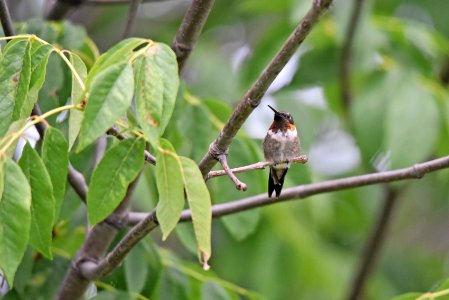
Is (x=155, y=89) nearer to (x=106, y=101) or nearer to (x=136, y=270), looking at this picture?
(x=106, y=101)

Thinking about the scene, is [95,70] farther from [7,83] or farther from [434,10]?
[434,10]

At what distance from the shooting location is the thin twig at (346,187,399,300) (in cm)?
506

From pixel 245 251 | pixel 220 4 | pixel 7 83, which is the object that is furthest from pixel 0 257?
pixel 220 4

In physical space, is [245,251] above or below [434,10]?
below

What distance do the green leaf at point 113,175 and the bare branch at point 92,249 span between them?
918 millimetres

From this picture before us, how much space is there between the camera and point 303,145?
13.6ft


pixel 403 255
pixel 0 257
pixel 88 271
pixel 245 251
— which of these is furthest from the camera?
pixel 403 255

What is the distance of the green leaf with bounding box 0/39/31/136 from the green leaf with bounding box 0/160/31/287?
24 centimetres

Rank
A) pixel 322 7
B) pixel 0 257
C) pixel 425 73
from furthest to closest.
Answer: pixel 425 73 → pixel 322 7 → pixel 0 257

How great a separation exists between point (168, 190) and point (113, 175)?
139mm

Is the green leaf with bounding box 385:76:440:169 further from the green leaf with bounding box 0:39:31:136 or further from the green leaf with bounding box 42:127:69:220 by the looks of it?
the green leaf with bounding box 0:39:31:136

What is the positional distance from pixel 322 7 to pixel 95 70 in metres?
0.57

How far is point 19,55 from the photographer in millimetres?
2240

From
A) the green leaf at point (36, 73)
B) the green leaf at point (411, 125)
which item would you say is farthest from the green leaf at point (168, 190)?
the green leaf at point (411, 125)
